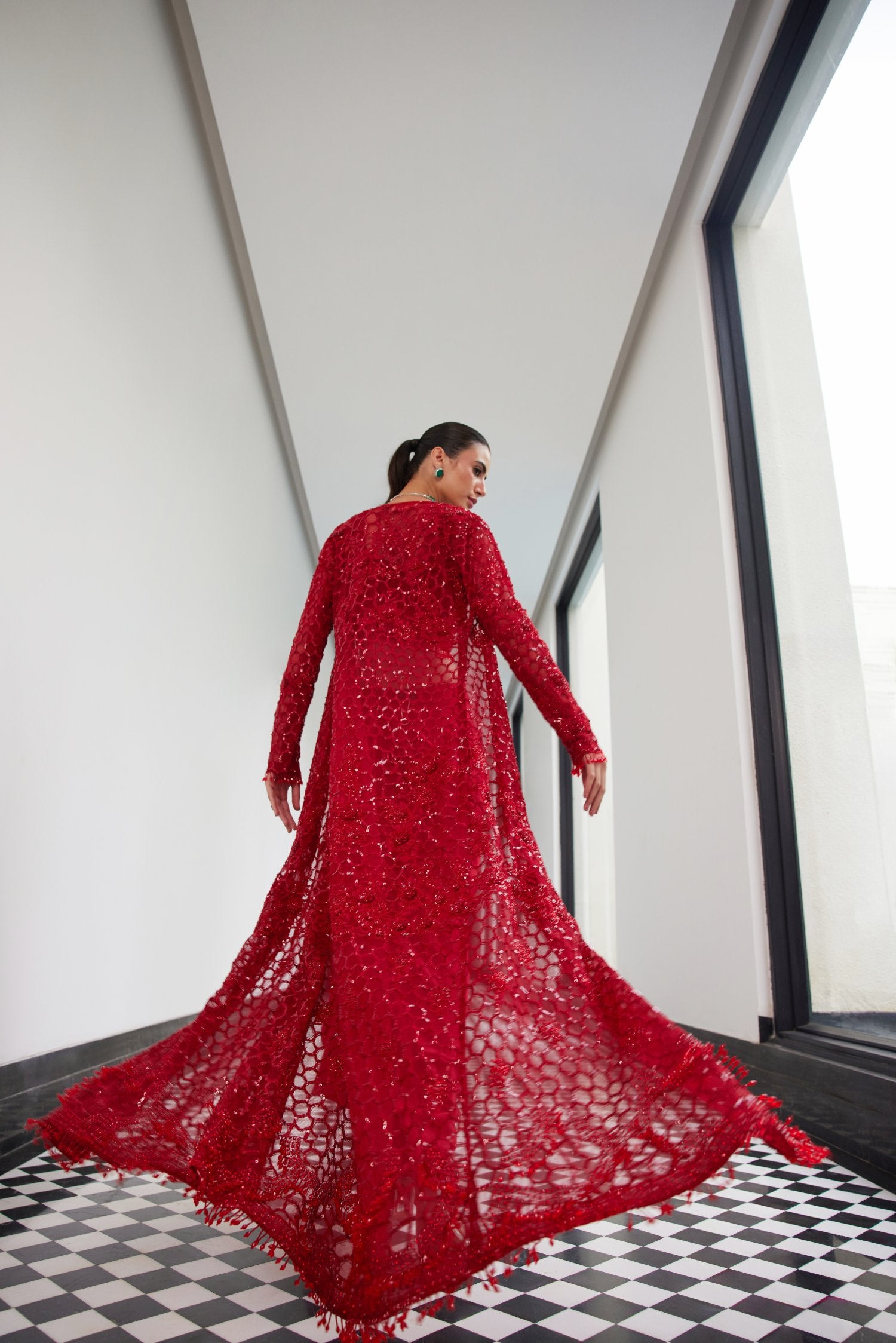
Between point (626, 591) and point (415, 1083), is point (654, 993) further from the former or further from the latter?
point (415, 1083)

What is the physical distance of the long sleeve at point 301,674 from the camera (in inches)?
56.9

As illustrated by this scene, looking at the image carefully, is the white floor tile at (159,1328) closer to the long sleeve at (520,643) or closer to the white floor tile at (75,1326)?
the white floor tile at (75,1326)

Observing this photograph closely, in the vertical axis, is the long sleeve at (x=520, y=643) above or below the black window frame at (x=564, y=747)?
below

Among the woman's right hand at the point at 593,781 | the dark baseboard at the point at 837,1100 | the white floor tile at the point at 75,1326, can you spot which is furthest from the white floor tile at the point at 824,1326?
the white floor tile at the point at 75,1326

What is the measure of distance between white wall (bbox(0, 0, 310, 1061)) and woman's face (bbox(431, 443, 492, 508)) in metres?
0.69

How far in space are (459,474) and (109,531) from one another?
2.66 ft

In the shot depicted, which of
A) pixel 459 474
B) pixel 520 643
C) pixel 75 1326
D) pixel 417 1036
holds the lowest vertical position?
pixel 75 1326

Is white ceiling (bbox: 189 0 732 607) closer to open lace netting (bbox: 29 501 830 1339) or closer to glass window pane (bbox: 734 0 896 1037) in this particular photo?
glass window pane (bbox: 734 0 896 1037)

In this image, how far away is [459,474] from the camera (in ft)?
4.92

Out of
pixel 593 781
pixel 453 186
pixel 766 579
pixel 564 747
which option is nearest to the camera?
pixel 593 781

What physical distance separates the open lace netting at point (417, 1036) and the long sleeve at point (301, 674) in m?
0.04

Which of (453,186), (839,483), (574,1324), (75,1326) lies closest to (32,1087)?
(75,1326)

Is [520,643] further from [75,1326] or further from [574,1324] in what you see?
[75,1326]

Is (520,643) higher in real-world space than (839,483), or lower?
lower
